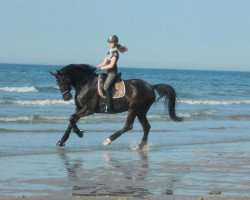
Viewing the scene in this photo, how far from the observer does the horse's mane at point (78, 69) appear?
16234 mm

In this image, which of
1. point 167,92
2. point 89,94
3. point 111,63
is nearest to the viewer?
point 111,63

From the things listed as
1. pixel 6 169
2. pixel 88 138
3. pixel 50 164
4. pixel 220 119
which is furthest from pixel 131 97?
pixel 220 119

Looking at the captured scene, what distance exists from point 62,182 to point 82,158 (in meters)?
3.26

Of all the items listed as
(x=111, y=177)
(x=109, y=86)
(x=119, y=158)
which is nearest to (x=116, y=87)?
(x=109, y=86)

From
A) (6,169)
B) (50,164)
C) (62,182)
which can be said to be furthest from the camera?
(50,164)

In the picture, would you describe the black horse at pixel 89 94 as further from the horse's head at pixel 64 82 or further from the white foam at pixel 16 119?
the white foam at pixel 16 119

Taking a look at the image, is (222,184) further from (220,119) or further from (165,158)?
(220,119)

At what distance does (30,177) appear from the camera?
10.8 meters

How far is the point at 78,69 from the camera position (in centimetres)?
1625

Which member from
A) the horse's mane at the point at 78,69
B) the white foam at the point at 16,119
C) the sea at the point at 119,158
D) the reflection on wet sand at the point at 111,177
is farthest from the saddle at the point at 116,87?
the white foam at the point at 16,119

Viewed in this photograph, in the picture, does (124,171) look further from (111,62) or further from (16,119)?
(16,119)

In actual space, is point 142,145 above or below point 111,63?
below

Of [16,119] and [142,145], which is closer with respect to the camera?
[142,145]

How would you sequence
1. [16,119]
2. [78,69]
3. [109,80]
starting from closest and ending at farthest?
1. [109,80]
2. [78,69]
3. [16,119]
